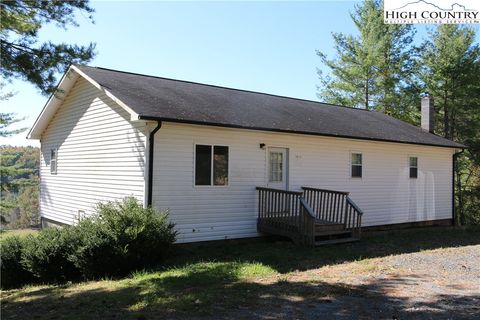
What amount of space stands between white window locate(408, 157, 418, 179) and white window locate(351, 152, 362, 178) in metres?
2.75

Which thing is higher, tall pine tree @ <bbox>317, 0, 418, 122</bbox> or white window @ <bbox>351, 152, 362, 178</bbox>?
tall pine tree @ <bbox>317, 0, 418, 122</bbox>

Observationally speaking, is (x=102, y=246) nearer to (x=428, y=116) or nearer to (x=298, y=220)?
(x=298, y=220)

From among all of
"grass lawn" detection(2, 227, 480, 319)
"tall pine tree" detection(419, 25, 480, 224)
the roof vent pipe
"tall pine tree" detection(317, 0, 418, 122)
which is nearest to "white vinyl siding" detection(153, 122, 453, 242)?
"grass lawn" detection(2, 227, 480, 319)

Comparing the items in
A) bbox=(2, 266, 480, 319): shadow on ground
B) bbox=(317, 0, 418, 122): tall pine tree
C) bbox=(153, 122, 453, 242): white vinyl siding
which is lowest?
bbox=(2, 266, 480, 319): shadow on ground

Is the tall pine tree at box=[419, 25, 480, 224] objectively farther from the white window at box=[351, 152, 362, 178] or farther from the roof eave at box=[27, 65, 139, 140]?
the roof eave at box=[27, 65, 139, 140]

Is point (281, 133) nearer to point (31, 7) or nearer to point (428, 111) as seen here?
point (31, 7)

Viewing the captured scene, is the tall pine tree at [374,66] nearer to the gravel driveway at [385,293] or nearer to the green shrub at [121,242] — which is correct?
the gravel driveway at [385,293]

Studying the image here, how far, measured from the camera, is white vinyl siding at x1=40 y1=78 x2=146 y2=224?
11094 mm

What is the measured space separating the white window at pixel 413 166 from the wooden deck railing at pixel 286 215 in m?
6.36

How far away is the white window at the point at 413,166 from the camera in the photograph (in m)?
16.1

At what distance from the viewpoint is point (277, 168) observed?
1253 centimetres

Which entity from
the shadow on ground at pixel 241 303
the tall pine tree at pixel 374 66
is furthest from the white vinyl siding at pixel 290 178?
the tall pine tree at pixel 374 66

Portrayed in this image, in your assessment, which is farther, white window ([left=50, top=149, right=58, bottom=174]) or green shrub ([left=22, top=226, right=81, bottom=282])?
white window ([left=50, top=149, right=58, bottom=174])

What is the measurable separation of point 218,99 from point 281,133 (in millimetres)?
2597
